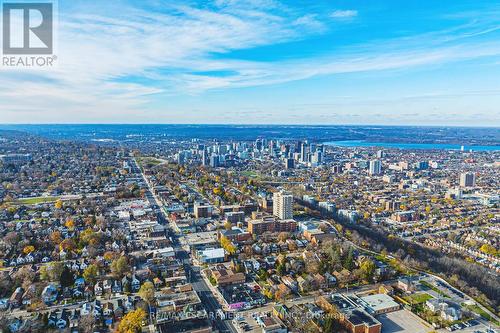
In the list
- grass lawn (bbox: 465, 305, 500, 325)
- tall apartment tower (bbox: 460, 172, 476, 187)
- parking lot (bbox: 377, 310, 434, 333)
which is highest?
tall apartment tower (bbox: 460, 172, 476, 187)

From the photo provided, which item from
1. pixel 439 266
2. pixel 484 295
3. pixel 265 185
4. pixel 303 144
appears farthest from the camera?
pixel 303 144

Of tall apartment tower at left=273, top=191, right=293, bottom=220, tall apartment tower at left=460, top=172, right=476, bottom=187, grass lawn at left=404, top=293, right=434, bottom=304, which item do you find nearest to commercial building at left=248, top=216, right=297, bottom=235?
tall apartment tower at left=273, top=191, right=293, bottom=220

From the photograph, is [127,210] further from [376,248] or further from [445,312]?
[445,312]

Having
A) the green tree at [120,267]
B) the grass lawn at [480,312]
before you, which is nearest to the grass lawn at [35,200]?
the green tree at [120,267]

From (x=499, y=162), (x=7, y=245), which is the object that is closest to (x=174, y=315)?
(x=7, y=245)

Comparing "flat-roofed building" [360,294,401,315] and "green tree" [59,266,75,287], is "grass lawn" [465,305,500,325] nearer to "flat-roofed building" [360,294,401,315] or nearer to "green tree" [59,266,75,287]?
"flat-roofed building" [360,294,401,315]

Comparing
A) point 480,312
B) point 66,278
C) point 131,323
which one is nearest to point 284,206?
point 480,312

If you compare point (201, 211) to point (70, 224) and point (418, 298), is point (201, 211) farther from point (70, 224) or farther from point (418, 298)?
point (418, 298)
